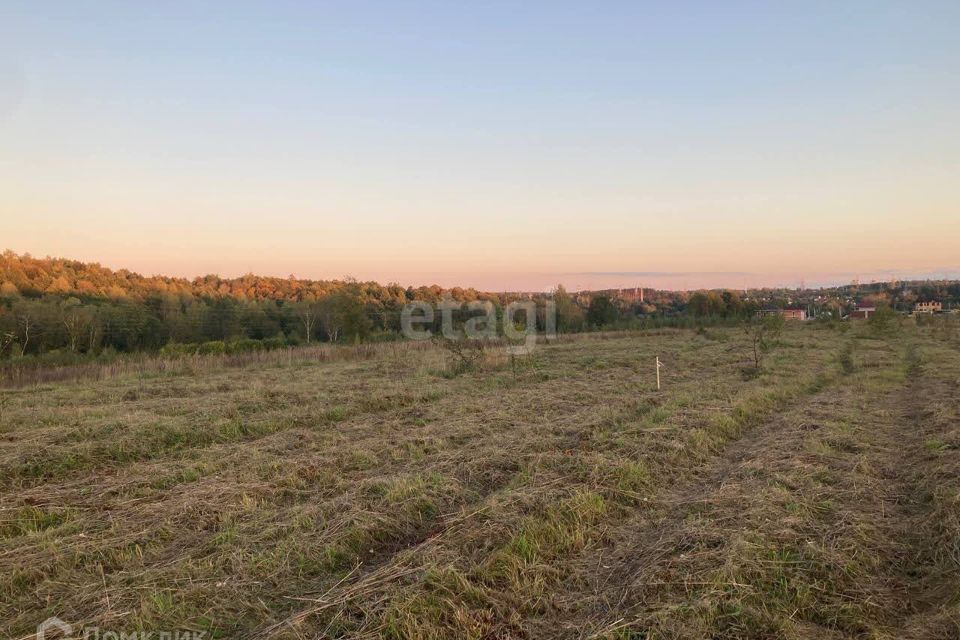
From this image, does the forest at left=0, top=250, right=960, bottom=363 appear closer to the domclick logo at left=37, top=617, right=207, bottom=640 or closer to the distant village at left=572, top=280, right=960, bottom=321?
the distant village at left=572, top=280, right=960, bottom=321

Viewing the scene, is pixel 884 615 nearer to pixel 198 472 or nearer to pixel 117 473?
pixel 198 472

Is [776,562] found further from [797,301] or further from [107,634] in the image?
[797,301]

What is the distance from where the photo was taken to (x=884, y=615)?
3.36 m

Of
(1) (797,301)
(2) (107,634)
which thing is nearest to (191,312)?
(2) (107,634)

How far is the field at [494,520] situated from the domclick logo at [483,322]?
29.2 ft

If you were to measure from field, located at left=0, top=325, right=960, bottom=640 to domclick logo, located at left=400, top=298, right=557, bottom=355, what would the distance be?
29.2 feet

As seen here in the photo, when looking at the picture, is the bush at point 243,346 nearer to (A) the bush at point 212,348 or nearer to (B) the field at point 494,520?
(A) the bush at point 212,348

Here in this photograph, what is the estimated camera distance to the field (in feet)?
11.0

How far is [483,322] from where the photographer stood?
22.6 m

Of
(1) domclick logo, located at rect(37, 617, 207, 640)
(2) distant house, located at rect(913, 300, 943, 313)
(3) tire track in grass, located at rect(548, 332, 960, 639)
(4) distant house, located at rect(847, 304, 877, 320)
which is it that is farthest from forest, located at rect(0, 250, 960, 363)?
(1) domclick logo, located at rect(37, 617, 207, 640)

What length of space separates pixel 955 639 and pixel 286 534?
511 cm

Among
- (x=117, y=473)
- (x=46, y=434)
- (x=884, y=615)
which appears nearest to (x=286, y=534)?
(x=117, y=473)

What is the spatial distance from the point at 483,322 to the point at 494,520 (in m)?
18.1

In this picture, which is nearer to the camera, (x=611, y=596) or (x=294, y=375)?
(x=611, y=596)
